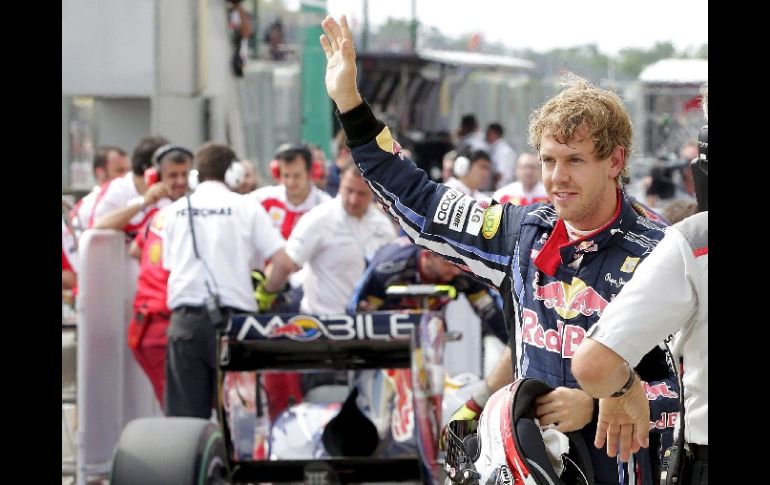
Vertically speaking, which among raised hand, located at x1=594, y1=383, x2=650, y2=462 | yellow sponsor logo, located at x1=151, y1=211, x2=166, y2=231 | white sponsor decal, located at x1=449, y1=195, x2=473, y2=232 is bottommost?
raised hand, located at x1=594, y1=383, x2=650, y2=462

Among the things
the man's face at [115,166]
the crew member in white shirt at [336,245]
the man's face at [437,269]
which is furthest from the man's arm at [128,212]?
the man's face at [115,166]

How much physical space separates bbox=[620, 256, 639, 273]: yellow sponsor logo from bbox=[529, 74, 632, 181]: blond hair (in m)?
0.29

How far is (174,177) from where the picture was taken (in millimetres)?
8883

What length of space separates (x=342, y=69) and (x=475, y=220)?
23.1 inches

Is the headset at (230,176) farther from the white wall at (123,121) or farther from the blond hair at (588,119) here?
the white wall at (123,121)

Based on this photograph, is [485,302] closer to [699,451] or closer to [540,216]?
[540,216]

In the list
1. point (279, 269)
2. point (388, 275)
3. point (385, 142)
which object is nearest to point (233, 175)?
point (279, 269)

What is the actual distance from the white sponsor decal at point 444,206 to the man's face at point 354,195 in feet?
13.5

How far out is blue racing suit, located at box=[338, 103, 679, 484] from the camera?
391 cm

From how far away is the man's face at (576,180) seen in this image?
12.9 feet

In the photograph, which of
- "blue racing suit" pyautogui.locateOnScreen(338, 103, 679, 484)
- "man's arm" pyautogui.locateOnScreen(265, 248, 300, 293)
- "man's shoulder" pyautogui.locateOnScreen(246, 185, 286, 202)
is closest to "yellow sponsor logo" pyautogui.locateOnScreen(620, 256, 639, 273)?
Answer: "blue racing suit" pyautogui.locateOnScreen(338, 103, 679, 484)

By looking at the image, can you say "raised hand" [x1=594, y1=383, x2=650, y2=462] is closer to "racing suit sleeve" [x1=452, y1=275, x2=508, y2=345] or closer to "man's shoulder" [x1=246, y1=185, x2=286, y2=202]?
"racing suit sleeve" [x1=452, y1=275, x2=508, y2=345]
